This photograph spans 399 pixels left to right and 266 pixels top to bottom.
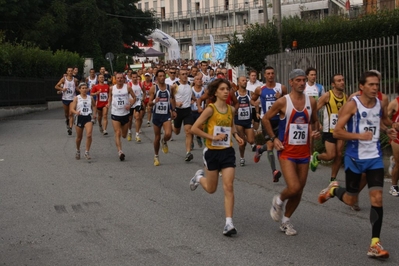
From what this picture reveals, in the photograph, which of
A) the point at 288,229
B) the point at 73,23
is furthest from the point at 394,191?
the point at 73,23

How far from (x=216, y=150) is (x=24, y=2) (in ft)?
126

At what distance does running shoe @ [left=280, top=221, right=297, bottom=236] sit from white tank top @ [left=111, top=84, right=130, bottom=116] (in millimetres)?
8436

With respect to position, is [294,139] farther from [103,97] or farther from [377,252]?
[103,97]

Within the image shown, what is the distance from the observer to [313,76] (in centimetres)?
1391

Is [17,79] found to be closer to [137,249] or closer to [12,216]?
[12,216]

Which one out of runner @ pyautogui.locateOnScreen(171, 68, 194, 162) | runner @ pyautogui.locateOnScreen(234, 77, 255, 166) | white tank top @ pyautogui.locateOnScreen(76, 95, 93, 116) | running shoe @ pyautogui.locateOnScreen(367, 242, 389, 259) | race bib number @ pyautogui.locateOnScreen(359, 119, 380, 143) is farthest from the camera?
runner @ pyautogui.locateOnScreen(171, 68, 194, 162)

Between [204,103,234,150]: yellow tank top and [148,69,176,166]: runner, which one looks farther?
[148,69,176,166]: runner

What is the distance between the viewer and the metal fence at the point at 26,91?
3133 centimetres

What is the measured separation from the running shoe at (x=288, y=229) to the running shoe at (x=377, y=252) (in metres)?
1.33

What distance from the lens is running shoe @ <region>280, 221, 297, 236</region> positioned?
849 centimetres

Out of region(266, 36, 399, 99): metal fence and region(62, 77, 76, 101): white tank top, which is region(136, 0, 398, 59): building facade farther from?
region(266, 36, 399, 99): metal fence

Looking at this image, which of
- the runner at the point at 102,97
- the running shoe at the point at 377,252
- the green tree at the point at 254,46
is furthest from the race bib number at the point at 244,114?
the green tree at the point at 254,46

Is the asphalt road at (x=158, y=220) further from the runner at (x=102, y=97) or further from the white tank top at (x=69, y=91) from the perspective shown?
the white tank top at (x=69, y=91)

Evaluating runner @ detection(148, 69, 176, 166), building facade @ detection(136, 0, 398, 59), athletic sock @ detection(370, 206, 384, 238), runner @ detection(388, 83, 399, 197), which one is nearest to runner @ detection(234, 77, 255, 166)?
runner @ detection(148, 69, 176, 166)
